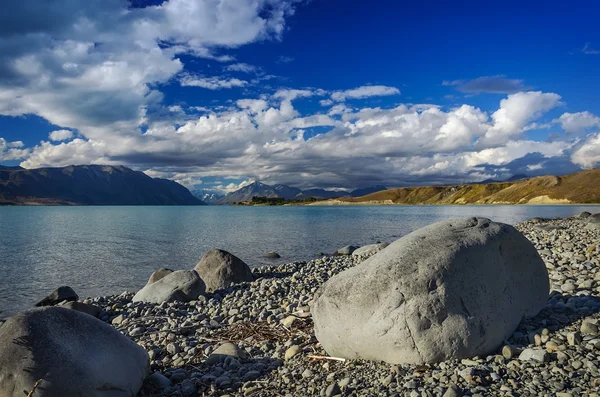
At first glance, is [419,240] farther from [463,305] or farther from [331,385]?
[331,385]

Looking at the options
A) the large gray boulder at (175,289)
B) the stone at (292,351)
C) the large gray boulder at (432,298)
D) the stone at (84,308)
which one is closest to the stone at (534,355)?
the large gray boulder at (432,298)

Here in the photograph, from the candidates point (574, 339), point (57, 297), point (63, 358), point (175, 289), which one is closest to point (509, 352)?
point (574, 339)

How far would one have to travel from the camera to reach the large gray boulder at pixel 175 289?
16750 millimetres

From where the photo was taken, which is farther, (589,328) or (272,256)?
(272,256)

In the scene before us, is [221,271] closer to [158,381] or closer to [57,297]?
[57,297]

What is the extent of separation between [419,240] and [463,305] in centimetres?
156

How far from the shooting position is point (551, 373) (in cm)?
630

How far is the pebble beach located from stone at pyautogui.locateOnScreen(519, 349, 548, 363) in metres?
0.02

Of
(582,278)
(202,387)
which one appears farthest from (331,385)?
(582,278)

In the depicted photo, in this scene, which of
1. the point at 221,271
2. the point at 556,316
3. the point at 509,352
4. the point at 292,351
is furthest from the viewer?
the point at 221,271

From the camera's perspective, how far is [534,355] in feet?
22.3

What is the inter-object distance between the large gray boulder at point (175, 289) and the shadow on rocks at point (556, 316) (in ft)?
41.1

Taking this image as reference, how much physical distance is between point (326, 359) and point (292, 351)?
1.05m

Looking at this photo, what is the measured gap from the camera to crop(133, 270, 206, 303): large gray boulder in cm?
1675
